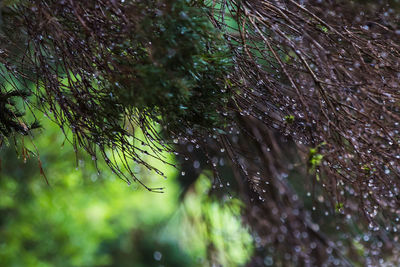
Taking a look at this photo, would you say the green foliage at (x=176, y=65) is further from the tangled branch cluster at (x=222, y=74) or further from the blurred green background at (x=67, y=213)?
the blurred green background at (x=67, y=213)

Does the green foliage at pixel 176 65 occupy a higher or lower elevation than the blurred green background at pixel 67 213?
lower

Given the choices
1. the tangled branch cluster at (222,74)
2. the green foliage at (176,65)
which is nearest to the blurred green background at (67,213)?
the tangled branch cluster at (222,74)

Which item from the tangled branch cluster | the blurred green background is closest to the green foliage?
the tangled branch cluster

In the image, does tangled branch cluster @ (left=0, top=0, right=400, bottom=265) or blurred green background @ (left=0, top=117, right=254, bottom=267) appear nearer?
tangled branch cluster @ (left=0, top=0, right=400, bottom=265)

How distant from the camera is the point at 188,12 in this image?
2.34 m

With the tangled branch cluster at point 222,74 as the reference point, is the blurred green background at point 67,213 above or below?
above

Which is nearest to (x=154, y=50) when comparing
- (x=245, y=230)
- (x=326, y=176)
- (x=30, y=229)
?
(x=326, y=176)

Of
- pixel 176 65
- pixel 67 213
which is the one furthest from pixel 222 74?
pixel 67 213

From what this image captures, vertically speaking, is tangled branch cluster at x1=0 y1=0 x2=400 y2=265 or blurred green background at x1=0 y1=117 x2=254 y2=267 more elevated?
blurred green background at x1=0 y1=117 x2=254 y2=267

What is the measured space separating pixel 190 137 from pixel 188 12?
82 centimetres

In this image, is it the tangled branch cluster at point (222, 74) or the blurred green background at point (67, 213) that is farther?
the blurred green background at point (67, 213)

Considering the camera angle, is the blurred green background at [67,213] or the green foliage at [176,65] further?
the blurred green background at [67,213]

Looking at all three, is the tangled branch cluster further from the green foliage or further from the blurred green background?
the blurred green background

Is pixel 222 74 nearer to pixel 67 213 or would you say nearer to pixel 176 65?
pixel 176 65
